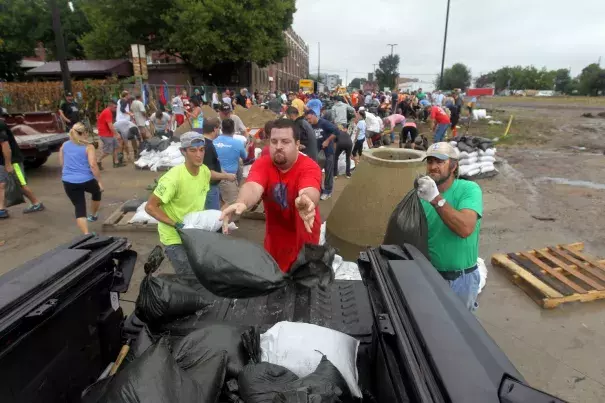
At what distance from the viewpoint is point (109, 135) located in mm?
9109

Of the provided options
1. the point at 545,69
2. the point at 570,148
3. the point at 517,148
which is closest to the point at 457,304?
the point at 517,148

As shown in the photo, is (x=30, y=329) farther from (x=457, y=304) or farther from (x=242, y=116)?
(x=242, y=116)

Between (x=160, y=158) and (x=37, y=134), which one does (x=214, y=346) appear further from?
(x=37, y=134)

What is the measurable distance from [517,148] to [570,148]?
1990 millimetres

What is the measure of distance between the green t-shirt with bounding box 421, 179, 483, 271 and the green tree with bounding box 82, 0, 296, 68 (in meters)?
27.3

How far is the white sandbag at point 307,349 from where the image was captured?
147 cm

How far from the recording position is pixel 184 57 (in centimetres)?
2988

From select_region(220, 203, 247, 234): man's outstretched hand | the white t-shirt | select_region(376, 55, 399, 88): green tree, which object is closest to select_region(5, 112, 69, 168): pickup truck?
the white t-shirt

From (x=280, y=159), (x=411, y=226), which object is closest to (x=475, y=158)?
(x=411, y=226)

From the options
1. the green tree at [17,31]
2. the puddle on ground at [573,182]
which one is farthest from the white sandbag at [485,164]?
the green tree at [17,31]

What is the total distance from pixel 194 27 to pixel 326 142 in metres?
23.0

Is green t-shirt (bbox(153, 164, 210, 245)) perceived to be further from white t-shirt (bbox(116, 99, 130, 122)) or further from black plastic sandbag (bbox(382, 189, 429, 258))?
white t-shirt (bbox(116, 99, 130, 122))

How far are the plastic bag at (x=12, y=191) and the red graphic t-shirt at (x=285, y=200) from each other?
5072 millimetres

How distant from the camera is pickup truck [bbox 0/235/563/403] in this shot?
1032 millimetres
